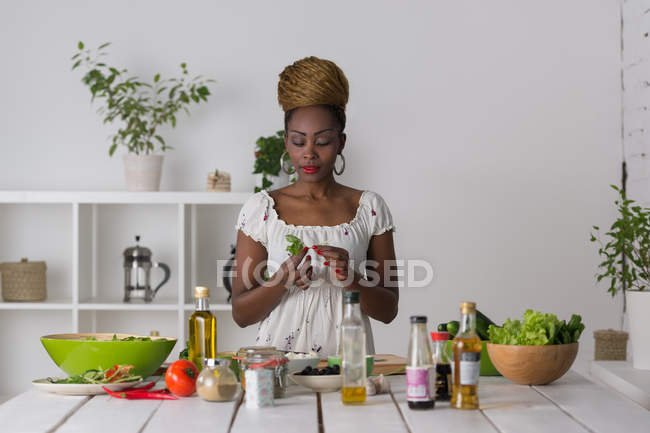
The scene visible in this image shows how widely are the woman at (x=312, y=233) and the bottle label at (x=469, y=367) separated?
1.91ft

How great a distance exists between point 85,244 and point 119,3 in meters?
1.22

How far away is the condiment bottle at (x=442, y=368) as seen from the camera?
159cm

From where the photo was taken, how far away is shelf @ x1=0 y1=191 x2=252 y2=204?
11.8 ft

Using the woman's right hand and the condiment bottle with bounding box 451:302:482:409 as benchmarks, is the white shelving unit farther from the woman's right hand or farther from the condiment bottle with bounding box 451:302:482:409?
the condiment bottle with bounding box 451:302:482:409

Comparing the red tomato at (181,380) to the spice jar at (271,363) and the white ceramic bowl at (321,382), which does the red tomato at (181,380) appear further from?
the white ceramic bowl at (321,382)

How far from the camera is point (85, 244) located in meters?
3.74

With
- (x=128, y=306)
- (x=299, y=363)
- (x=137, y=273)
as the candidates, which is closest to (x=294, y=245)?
(x=299, y=363)

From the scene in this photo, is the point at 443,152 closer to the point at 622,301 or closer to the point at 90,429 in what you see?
the point at 622,301

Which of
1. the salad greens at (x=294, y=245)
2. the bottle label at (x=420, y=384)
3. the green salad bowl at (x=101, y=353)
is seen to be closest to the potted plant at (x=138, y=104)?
the salad greens at (x=294, y=245)

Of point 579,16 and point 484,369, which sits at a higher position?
point 579,16

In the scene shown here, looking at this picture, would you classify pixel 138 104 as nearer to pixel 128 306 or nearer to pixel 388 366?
pixel 128 306

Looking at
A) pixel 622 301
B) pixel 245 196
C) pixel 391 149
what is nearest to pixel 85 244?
pixel 245 196

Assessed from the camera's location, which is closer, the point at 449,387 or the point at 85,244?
the point at 449,387

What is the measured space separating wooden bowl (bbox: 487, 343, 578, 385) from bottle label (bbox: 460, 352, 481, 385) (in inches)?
9.4
